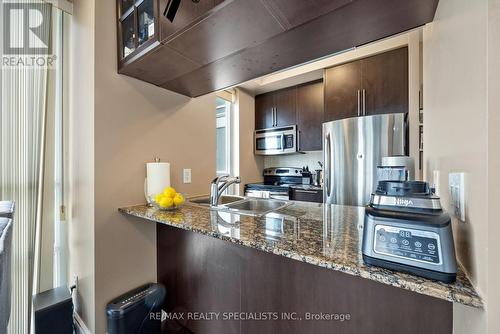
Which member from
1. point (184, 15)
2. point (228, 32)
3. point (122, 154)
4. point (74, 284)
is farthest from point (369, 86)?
point (74, 284)

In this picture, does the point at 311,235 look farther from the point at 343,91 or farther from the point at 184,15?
the point at 343,91

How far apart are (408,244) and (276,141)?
2932mm

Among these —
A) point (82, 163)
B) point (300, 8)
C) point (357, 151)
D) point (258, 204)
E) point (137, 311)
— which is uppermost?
point (300, 8)

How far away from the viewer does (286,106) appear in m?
3.37

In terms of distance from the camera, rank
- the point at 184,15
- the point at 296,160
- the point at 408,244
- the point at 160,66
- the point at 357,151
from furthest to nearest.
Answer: the point at 296,160, the point at 357,151, the point at 160,66, the point at 184,15, the point at 408,244

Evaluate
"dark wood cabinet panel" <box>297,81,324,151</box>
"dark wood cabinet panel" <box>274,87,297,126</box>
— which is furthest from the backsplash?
"dark wood cabinet panel" <box>274,87,297,126</box>

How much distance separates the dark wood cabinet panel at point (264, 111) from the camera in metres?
3.55

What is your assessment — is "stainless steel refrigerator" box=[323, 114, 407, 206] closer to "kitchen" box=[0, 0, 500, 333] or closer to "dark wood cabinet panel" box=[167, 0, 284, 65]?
"kitchen" box=[0, 0, 500, 333]

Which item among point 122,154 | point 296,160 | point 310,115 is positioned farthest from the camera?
point 296,160

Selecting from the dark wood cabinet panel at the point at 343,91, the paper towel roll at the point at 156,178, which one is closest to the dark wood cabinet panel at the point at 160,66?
the paper towel roll at the point at 156,178

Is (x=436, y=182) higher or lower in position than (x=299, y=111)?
lower

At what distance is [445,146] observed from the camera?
2.42 ft

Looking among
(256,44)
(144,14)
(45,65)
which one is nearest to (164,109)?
(144,14)

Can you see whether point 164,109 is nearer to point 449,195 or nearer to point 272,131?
point 449,195
